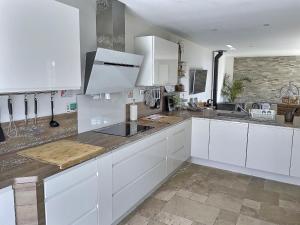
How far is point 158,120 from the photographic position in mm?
3148

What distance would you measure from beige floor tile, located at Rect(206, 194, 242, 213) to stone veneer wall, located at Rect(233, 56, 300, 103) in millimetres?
6280

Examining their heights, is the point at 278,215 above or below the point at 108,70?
below

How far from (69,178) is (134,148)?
783mm

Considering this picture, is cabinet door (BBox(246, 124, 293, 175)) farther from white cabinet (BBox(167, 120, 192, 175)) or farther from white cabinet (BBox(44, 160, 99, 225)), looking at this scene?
white cabinet (BBox(44, 160, 99, 225))

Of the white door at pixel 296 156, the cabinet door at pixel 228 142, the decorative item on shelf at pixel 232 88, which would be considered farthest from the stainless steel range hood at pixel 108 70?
the decorative item on shelf at pixel 232 88

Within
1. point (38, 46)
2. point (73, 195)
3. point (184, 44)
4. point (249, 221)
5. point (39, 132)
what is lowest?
point (249, 221)

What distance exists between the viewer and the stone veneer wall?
7.51 metres

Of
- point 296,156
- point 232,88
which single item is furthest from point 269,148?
point 232,88

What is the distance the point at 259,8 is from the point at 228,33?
1.52 meters

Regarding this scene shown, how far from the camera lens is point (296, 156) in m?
2.92

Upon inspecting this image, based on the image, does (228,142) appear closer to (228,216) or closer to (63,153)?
(228,216)

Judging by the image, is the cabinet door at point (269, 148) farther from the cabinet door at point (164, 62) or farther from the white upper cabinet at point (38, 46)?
the white upper cabinet at point (38, 46)

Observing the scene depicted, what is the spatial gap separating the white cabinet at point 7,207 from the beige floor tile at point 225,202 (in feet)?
6.52

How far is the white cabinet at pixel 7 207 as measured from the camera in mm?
1201
